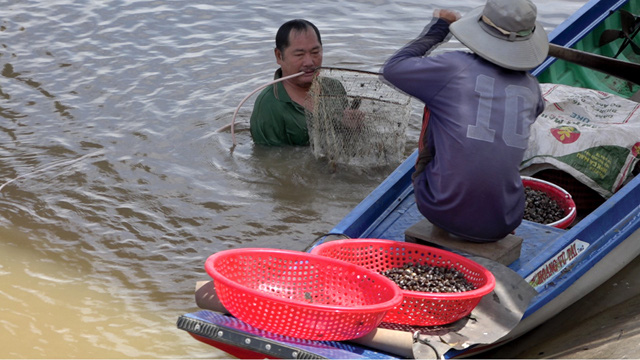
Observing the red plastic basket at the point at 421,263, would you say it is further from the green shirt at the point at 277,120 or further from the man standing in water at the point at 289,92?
the green shirt at the point at 277,120

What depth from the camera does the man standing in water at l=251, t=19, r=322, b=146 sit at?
5.73 meters

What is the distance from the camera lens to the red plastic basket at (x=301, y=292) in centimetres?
313

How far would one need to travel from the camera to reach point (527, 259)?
400 cm

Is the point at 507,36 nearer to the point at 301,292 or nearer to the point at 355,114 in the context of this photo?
the point at 301,292

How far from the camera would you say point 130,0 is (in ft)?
32.2

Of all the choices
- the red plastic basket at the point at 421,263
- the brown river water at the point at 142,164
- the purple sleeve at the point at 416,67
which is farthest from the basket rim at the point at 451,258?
the brown river water at the point at 142,164

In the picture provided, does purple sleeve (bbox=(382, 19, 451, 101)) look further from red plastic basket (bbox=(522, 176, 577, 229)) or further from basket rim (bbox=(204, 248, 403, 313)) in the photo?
red plastic basket (bbox=(522, 176, 577, 229))

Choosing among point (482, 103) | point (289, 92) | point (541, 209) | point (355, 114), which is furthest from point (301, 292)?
point (289, 92)

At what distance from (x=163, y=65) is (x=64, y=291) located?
3.95 m

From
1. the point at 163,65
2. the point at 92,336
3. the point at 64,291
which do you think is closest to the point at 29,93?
the point at 163,65

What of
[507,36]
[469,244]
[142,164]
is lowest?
[142,164]

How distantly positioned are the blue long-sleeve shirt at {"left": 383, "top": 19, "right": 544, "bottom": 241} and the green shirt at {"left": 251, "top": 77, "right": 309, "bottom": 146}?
7.35 feet

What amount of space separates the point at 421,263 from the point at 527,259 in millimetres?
577

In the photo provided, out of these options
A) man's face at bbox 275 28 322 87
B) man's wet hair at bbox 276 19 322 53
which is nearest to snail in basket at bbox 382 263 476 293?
man's face at bbox 275 28 322 87
